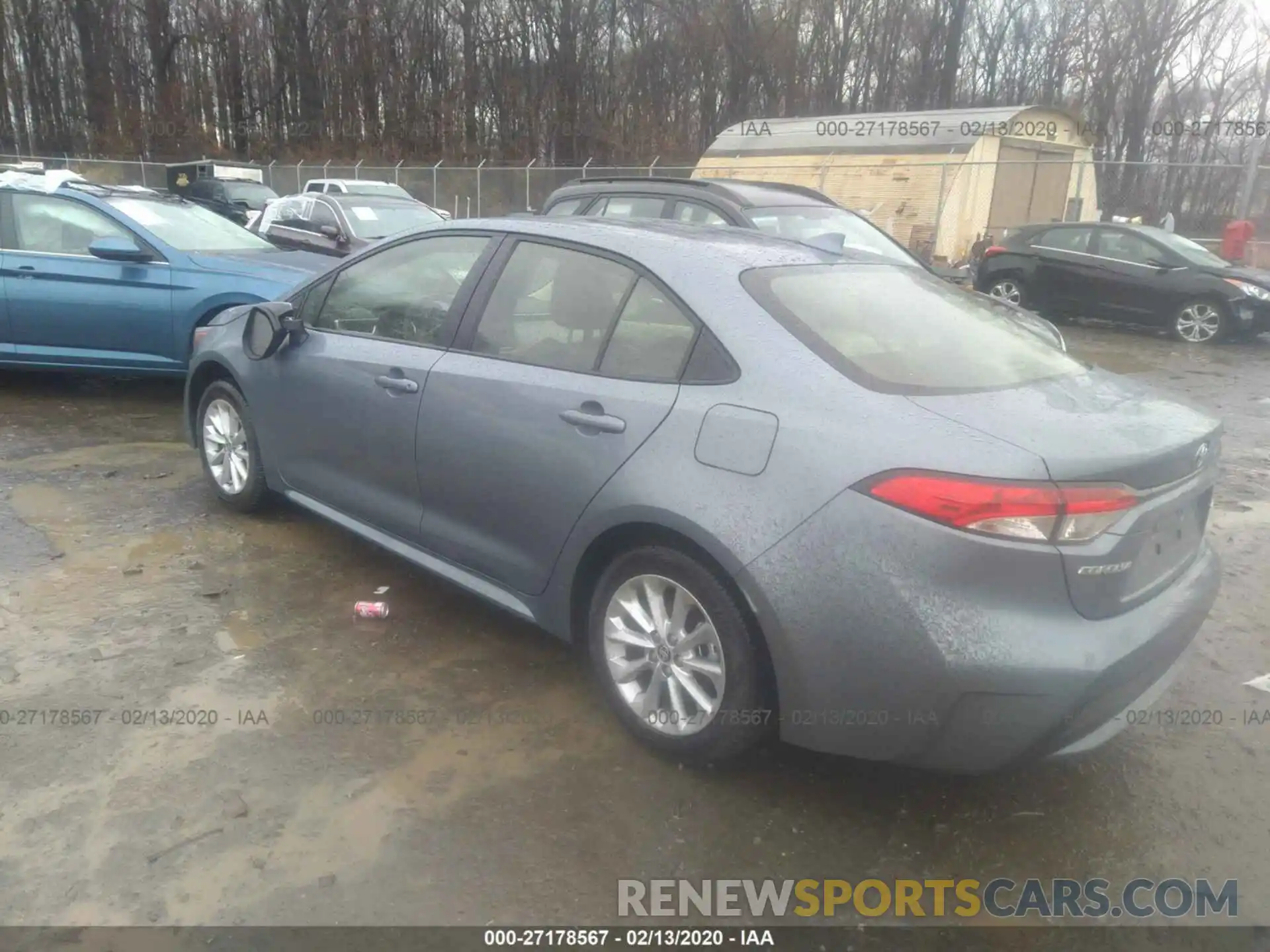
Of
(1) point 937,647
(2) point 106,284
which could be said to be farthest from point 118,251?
(1) point 937,647

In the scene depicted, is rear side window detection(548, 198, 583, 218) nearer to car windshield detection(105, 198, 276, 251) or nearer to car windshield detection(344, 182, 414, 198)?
car windshield detection(105, 198, 276, 251)

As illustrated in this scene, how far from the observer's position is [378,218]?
12648mm

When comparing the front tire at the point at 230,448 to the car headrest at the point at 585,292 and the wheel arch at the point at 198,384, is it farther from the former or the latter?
the car headrest at the point at 585,292

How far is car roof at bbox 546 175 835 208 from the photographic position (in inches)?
307

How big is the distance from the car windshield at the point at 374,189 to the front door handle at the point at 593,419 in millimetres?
14828

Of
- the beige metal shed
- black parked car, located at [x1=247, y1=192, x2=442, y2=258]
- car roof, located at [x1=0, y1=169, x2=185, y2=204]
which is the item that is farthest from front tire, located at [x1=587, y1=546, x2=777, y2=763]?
the beige metal shed

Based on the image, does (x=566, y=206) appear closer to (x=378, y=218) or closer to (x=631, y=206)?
(x=631, y=206)

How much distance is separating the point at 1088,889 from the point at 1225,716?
3.99ft

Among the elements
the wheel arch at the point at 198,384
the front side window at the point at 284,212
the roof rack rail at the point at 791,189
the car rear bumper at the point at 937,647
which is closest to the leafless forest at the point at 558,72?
the front side window at the point at 284,212

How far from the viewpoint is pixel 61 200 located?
7.31 metres

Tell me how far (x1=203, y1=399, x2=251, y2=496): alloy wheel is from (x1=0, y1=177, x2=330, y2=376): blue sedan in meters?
1.94

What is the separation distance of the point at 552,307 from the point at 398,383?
0.74m

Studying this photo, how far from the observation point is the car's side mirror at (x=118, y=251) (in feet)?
22.3

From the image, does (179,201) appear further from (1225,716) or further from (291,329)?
(1225,716)
